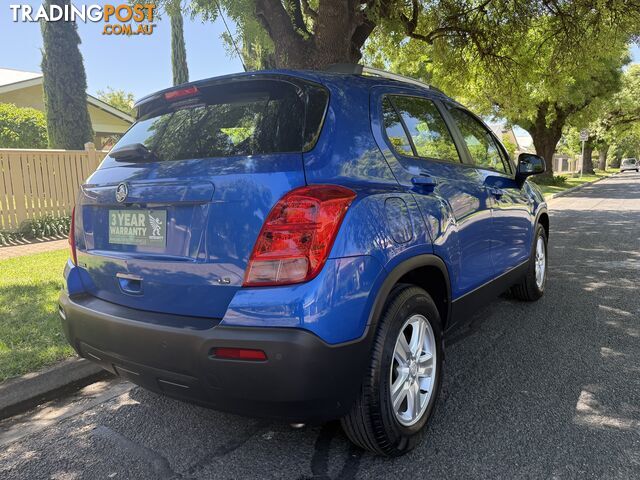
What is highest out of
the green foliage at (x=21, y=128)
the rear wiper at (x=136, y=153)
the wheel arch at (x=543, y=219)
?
the green foliage at (x=21, y=128)

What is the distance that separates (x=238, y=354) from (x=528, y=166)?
3264 millimetres

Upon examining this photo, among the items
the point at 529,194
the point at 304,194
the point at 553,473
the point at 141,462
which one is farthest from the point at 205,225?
the point at 529,194

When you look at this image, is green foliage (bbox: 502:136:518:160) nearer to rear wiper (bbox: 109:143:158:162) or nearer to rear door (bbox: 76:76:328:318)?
rear door (bbox: 76:76:328:318)

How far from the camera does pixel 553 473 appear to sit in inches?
87.5

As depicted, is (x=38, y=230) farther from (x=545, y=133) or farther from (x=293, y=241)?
(x=545, y=133)

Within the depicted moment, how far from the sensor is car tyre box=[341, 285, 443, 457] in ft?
7.06

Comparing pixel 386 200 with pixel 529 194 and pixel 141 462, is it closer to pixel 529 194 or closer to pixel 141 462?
pixel 141 462

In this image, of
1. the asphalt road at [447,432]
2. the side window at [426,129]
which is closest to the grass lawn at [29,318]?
the asphalt road at [447,432]

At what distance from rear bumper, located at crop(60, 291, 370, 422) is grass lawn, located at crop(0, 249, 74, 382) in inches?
60.8

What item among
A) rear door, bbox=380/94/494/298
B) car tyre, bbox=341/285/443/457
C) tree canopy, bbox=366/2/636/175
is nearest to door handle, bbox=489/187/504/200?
rear door, bbox=380/94/494/298

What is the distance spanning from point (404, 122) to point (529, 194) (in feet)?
7.41

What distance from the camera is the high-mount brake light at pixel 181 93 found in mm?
2555

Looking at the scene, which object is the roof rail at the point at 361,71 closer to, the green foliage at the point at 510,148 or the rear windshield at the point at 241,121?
the rear windshield at the point at 241,121

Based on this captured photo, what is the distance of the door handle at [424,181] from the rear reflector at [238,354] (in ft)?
4.01
